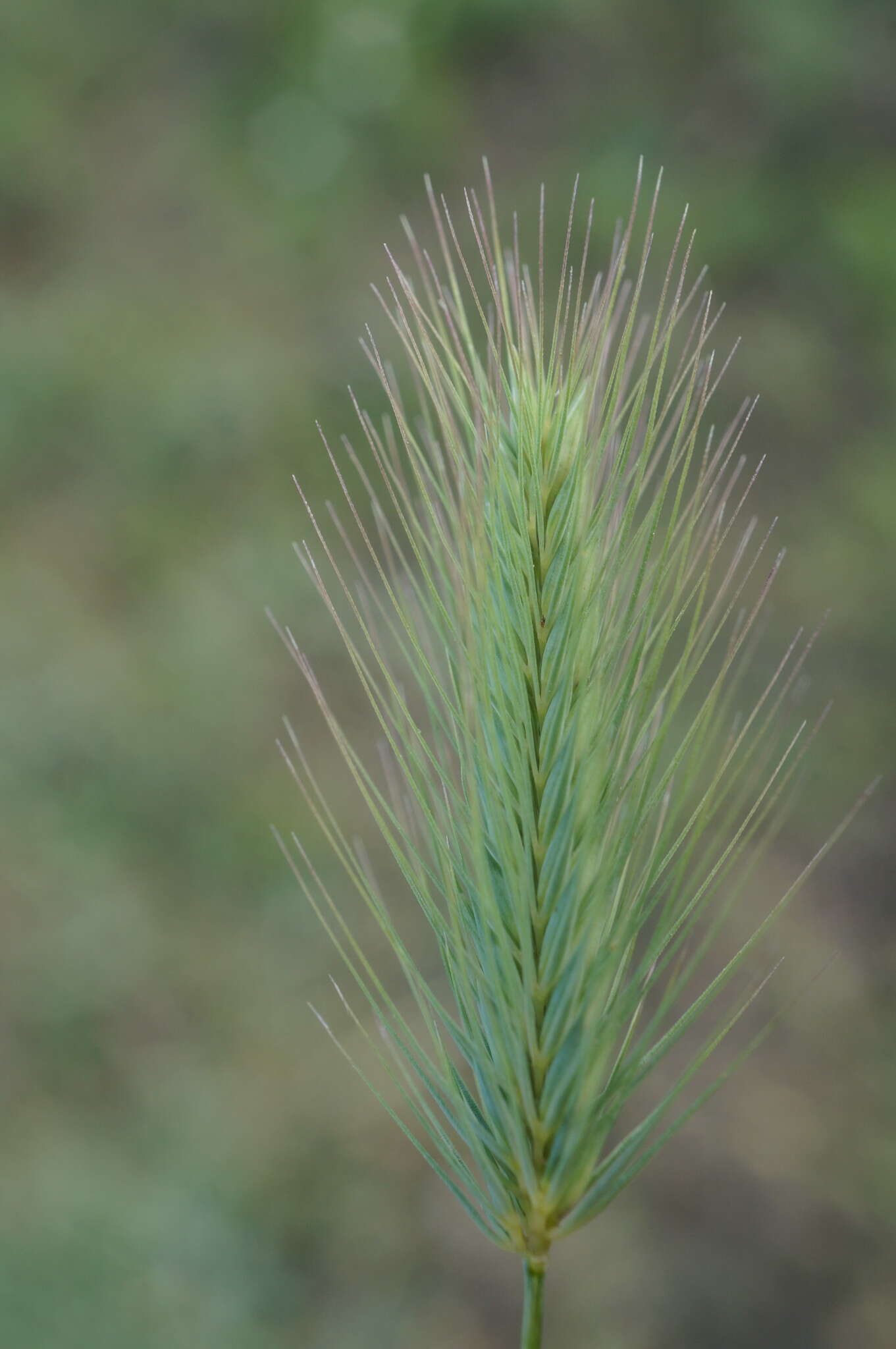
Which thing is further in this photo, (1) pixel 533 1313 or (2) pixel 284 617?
(2) pixel 284 617

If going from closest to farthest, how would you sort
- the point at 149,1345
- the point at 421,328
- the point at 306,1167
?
1. the point at 421,328
2. the point at 149,1345
3. the point at 306,1167

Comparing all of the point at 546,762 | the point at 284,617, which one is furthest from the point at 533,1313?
the point at 284,617

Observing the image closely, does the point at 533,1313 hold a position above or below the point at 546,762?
below

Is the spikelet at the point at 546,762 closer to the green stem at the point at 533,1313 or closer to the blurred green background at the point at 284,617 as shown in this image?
the green stem at the point at 533,1313

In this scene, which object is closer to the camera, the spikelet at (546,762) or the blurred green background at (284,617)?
the spikelet at (546,762)

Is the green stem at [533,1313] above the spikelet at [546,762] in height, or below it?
below

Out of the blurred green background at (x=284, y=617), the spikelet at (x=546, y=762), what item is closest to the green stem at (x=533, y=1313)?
the spikelet at (x=546, y=762)

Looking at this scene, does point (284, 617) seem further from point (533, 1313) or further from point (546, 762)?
point (533, 1313)

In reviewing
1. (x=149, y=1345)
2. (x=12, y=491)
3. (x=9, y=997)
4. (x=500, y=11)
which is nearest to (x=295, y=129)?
(x=500, y=11)

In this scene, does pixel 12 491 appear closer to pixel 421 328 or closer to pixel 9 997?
pixel 9 997
